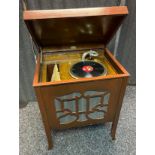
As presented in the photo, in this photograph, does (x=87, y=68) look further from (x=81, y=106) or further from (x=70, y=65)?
(x=81, y=106)

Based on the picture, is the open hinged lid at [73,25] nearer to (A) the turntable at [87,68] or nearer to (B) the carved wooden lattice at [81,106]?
(A) the turntable at [87,68]

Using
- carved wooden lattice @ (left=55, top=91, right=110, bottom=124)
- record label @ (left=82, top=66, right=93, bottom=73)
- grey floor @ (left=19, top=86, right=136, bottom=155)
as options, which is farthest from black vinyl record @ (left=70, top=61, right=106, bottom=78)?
grey floor @ (left=19, top=86, right=136, bottom=155)

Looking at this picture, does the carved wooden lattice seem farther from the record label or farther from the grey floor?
the grey floor

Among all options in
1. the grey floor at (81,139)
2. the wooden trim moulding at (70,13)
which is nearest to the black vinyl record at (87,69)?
the wooden trim moulding at (70,13)

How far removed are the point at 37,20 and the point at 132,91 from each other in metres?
1.32

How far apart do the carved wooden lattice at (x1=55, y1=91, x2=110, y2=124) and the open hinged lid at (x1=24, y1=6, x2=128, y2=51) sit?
41 centimetres

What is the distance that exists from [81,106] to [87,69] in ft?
0.81

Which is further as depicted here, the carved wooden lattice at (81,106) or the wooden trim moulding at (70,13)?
the carved wooden lattice at (81,106)

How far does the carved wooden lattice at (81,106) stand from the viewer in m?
0.94

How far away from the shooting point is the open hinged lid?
830 millimetres

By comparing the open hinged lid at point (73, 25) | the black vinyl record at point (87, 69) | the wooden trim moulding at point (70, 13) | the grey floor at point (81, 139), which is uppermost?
the wooden trim moulding at point (70, 13)

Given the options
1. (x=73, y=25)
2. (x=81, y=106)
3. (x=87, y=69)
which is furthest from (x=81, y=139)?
(x=73, y=25)

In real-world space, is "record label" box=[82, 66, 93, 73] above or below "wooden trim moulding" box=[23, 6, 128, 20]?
below

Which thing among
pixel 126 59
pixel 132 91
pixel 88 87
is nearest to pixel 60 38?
pixel 88 87
